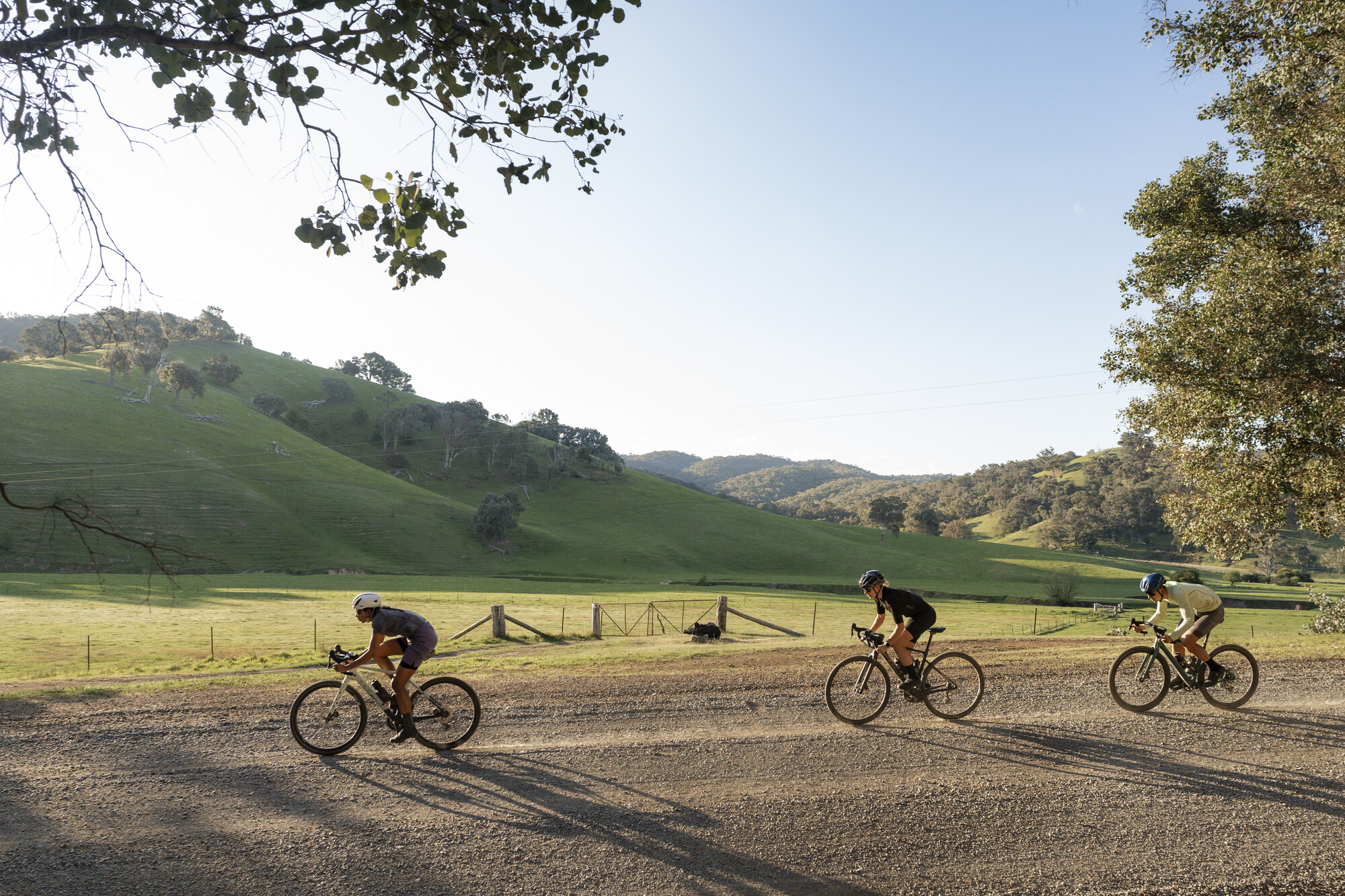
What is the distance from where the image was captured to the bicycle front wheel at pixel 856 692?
31.7 ft

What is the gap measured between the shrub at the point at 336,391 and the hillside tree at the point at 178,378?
39.7m

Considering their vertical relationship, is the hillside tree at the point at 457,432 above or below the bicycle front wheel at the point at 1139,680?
above

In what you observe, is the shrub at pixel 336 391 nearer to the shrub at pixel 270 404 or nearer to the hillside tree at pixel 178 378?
the shrub at pixel 270 404

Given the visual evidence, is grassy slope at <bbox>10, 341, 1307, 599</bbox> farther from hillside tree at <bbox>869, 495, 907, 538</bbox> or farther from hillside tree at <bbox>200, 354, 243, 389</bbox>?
hillside tree at <bbox>200, 354, 243, 389</bbox>

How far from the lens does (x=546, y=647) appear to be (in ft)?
68.4

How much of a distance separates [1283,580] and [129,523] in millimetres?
123818

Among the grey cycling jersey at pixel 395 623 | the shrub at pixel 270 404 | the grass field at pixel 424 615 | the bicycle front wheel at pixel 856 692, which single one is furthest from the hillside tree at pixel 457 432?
the bicycle front wheel at pixel 856 692

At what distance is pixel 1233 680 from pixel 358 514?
81.7 m

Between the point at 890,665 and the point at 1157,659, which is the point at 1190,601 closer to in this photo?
the point at 1157,659

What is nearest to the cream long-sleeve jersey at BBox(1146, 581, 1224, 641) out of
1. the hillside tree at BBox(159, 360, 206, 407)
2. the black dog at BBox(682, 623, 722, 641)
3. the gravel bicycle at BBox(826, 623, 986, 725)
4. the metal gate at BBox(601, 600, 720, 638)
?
the gravel bicycle at BBox(826, 623, 986, 725)

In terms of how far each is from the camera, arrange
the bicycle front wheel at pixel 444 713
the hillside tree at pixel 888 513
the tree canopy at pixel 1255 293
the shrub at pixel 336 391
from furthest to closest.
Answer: the shrub at pixel 336 391
the hillside tree at pixel 888 513
the tree canopy at pixel 1255 293
the bicycle front wheel at pixel 444 713


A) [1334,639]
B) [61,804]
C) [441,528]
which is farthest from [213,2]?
[441,528]

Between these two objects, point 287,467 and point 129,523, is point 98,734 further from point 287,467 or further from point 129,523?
point 287,467

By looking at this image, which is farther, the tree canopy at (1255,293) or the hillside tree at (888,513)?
the hillside tree at (888,513)
